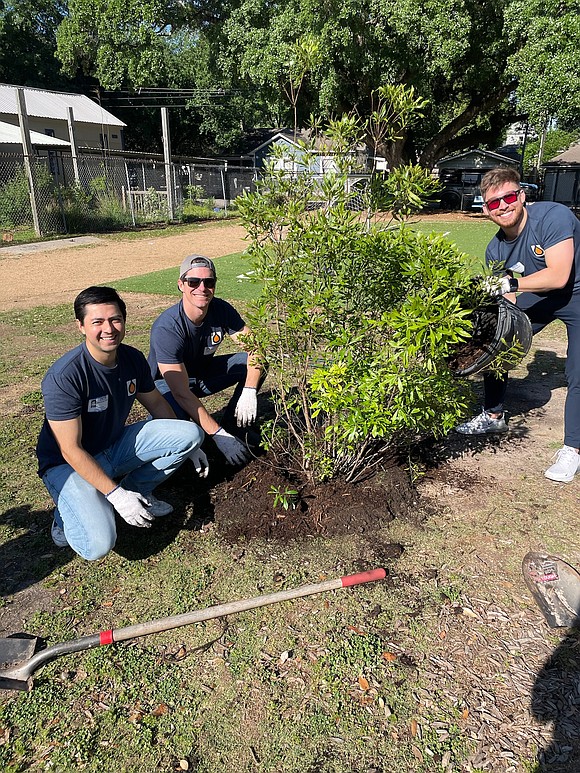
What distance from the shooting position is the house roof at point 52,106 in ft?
97.6

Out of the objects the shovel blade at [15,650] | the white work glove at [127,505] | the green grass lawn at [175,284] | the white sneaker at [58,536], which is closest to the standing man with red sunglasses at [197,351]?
the white work glove at [127,505]

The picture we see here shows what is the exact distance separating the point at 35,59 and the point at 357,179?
146ft

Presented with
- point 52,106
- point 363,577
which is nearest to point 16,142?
point 52,106

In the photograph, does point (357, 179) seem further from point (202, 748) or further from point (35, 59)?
point (35, 59)

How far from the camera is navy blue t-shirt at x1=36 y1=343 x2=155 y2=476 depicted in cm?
266

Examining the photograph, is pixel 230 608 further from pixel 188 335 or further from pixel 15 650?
pixel 188 335

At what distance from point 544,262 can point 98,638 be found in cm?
329

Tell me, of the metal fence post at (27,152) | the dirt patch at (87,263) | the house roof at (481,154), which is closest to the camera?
the dirt patch at (87,263)

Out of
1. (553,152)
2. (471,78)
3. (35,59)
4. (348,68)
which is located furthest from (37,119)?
(553,152)

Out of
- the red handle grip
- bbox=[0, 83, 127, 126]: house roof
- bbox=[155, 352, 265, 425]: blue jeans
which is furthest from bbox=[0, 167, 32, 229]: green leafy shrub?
the red handle grip

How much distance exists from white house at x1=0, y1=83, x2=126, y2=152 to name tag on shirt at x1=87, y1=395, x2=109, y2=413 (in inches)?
1256

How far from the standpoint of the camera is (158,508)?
3260 mm

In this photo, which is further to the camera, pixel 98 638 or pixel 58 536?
pixel 58 536

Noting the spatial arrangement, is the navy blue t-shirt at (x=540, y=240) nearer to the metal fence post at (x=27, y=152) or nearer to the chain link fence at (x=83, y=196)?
the chain link fence at (x=83, y=196)
